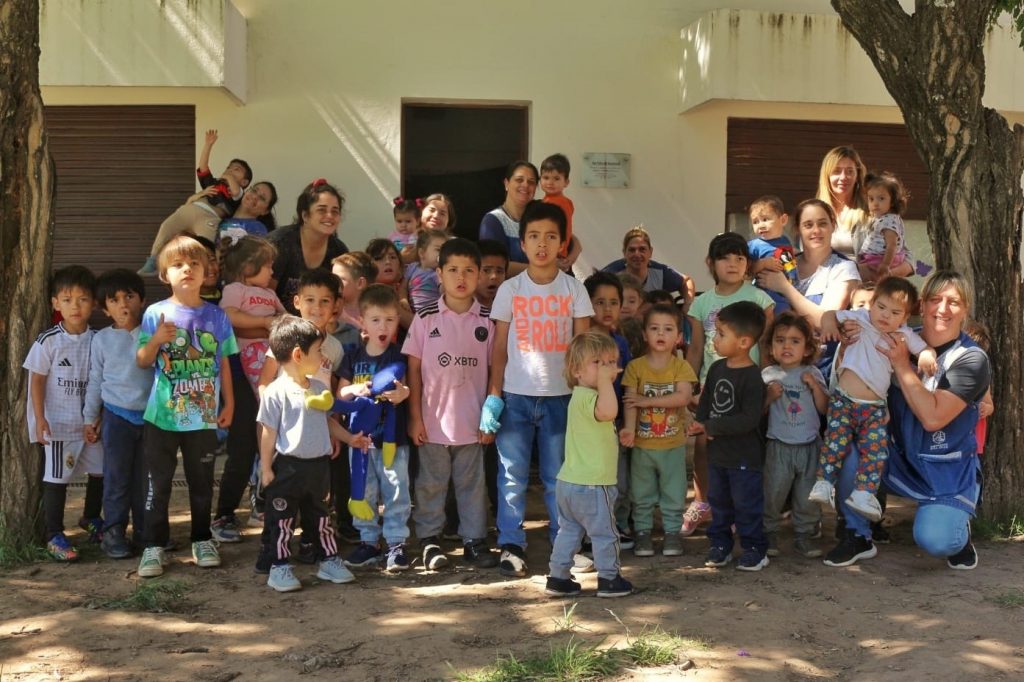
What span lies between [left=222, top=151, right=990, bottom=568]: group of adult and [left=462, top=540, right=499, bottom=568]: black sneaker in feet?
5.00

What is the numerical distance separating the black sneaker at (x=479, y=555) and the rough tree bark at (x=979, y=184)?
2.73 metres

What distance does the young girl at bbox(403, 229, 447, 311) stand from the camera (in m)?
5.65

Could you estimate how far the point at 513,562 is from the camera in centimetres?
491

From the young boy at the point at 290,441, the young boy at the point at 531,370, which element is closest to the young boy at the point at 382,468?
the young boy at the point at 290,441

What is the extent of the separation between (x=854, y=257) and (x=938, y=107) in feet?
3.05

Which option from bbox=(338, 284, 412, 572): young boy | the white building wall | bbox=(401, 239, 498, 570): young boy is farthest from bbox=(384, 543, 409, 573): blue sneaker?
the white building wall

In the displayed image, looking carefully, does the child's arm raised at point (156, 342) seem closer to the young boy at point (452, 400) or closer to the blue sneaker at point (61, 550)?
the blue sneaker at point (61, 550)

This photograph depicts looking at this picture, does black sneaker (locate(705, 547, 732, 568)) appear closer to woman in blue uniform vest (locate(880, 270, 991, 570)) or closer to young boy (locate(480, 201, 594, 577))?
young boy (locate(480, 201, 594, 577))

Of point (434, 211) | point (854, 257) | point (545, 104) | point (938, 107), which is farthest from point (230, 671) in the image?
point (545, 104)

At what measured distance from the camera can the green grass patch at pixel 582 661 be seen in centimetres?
367

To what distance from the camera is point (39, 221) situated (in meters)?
5.24

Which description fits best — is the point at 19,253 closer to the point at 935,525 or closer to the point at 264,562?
the point at 264,562

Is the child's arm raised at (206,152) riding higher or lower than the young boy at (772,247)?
higher

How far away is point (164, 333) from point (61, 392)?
29.0 inches
